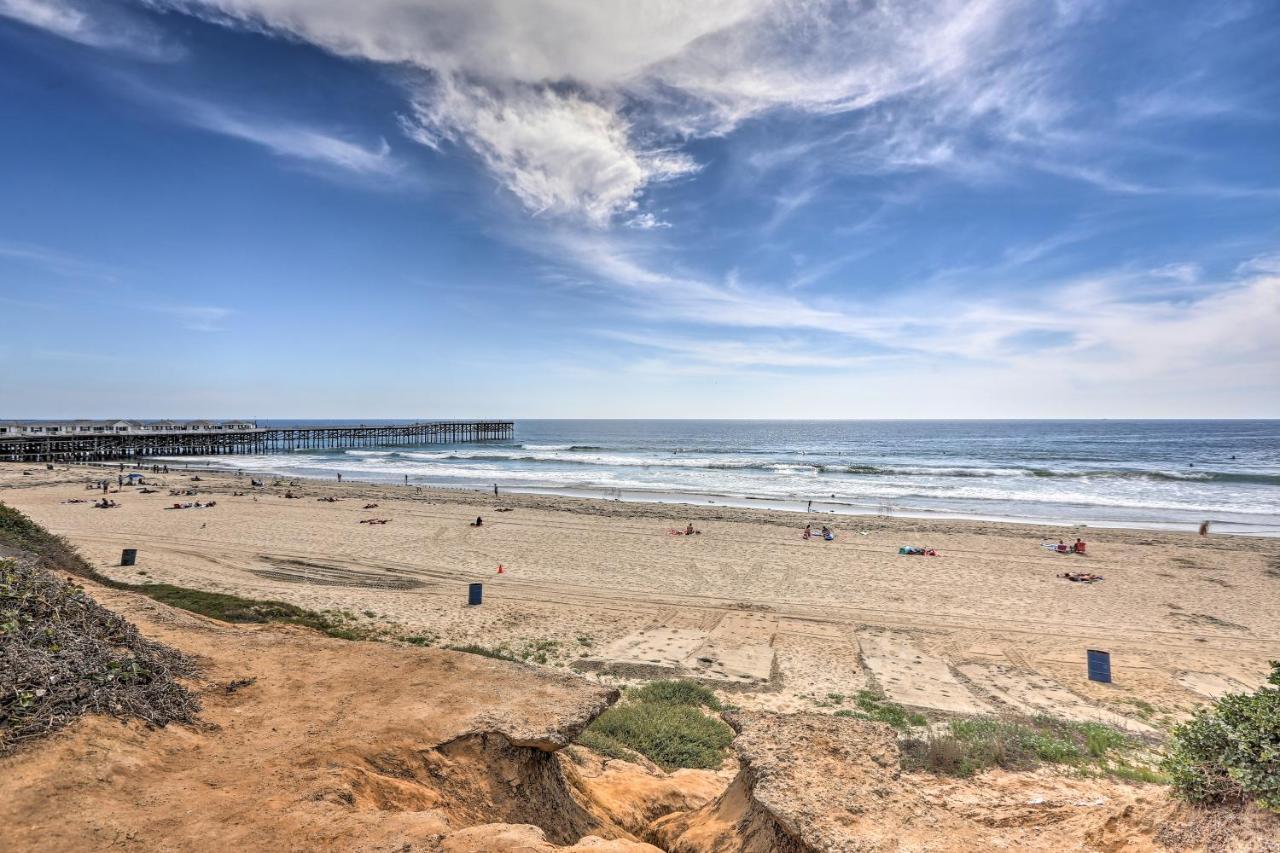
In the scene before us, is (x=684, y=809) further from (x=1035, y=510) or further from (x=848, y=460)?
(x=848, y=460)

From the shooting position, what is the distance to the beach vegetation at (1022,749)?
21.1 ft

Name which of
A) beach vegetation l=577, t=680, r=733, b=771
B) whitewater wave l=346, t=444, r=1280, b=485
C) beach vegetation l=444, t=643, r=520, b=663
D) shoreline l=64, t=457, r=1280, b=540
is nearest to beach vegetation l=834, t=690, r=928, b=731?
beach vegetation l=577, t=680, r=733, b=771

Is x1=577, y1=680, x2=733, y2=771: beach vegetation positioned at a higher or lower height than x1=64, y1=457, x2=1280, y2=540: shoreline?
higher

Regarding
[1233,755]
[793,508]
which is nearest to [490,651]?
[1233,755]

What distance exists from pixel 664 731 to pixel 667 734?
0.07m

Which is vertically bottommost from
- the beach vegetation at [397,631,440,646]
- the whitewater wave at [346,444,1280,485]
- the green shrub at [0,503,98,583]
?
the beach vegetation at [397,631,440,646]

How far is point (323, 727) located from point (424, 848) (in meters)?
2.55

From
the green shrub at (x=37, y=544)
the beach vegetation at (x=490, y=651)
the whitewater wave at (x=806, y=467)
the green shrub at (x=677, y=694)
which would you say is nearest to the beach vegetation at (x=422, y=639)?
the beach vegetation at (x=490, y=651)

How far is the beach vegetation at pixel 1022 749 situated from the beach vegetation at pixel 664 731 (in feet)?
8.06

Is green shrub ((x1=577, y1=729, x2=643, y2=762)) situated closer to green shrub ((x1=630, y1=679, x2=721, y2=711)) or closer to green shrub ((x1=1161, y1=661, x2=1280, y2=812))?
green shrub ((x1=630, y1=679, x2=721, y2=711))

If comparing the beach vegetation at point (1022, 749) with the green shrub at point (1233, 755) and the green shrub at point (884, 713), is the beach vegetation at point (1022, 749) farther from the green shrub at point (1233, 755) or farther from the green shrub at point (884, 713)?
the green shrub at point (1233, 755)

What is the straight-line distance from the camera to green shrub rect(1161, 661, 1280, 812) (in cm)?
384

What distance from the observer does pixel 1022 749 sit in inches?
274

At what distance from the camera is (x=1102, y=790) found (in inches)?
225
